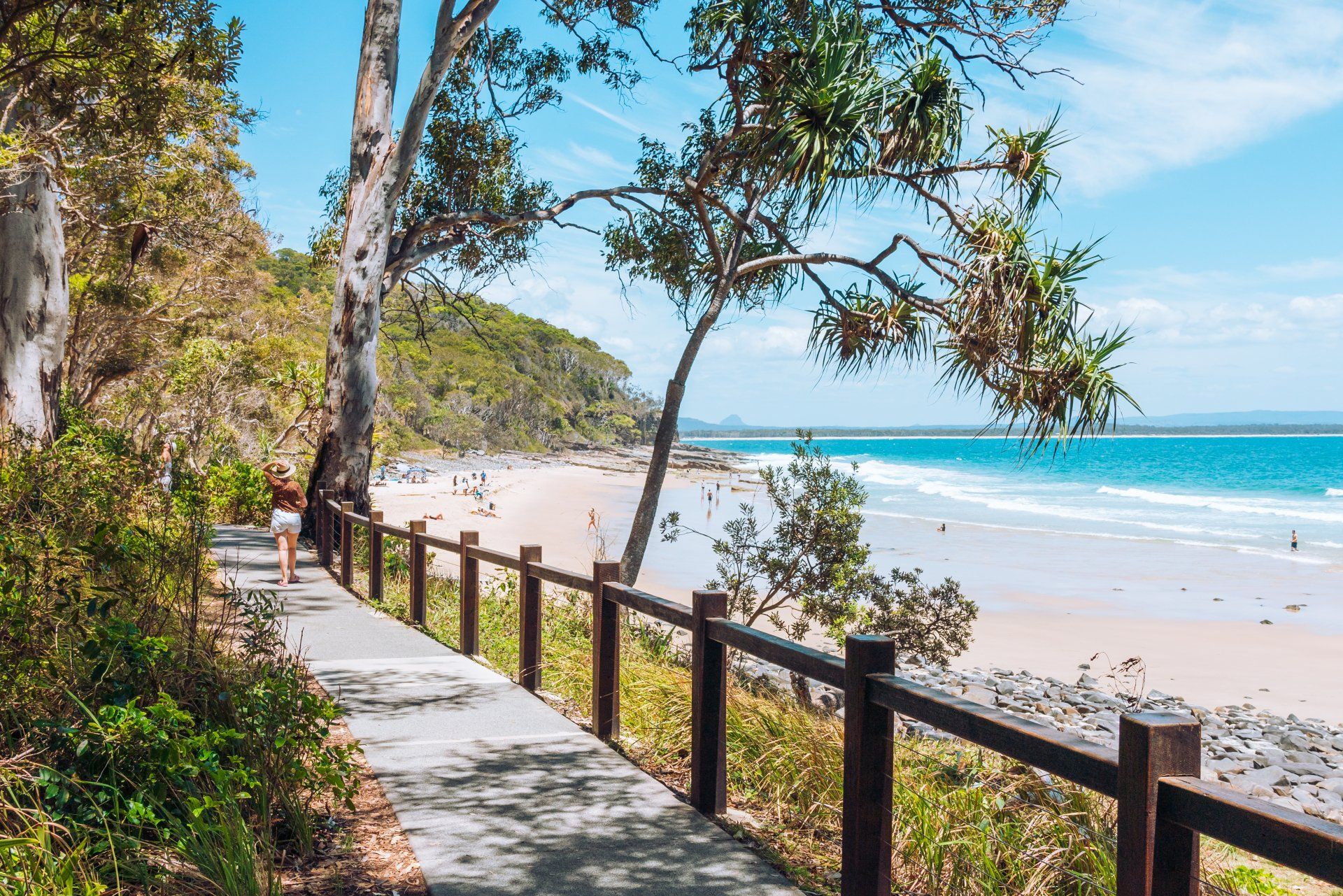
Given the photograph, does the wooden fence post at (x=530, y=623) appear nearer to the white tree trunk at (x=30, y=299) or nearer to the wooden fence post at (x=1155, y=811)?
the wooden fence post at (x=1155, y=811)

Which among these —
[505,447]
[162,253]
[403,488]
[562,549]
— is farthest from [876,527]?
[505,447]

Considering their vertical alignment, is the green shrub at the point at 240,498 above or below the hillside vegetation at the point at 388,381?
below

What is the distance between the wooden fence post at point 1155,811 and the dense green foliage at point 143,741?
8.90ft

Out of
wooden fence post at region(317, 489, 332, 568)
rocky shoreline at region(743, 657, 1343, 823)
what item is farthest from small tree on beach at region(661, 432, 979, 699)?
wooden fence post at region(317, 489, 332, 568)

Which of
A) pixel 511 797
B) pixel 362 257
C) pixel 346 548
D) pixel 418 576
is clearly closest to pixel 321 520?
pixel 346 548

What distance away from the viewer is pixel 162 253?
24.8 m

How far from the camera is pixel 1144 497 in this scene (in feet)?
202

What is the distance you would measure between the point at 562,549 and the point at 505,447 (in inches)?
2518

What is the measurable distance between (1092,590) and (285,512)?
775 inches

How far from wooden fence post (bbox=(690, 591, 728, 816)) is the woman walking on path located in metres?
8.09

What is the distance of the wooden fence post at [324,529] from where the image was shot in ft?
47.8

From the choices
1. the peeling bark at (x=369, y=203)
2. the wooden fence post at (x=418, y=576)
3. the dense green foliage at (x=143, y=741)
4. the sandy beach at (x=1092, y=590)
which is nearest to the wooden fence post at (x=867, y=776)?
the dense green foliage at (x=143, y=741)

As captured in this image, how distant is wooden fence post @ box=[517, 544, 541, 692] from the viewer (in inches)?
295

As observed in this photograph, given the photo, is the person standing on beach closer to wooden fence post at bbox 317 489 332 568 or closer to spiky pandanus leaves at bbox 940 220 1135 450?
wooden fence post at bbox 317 489 332 568
